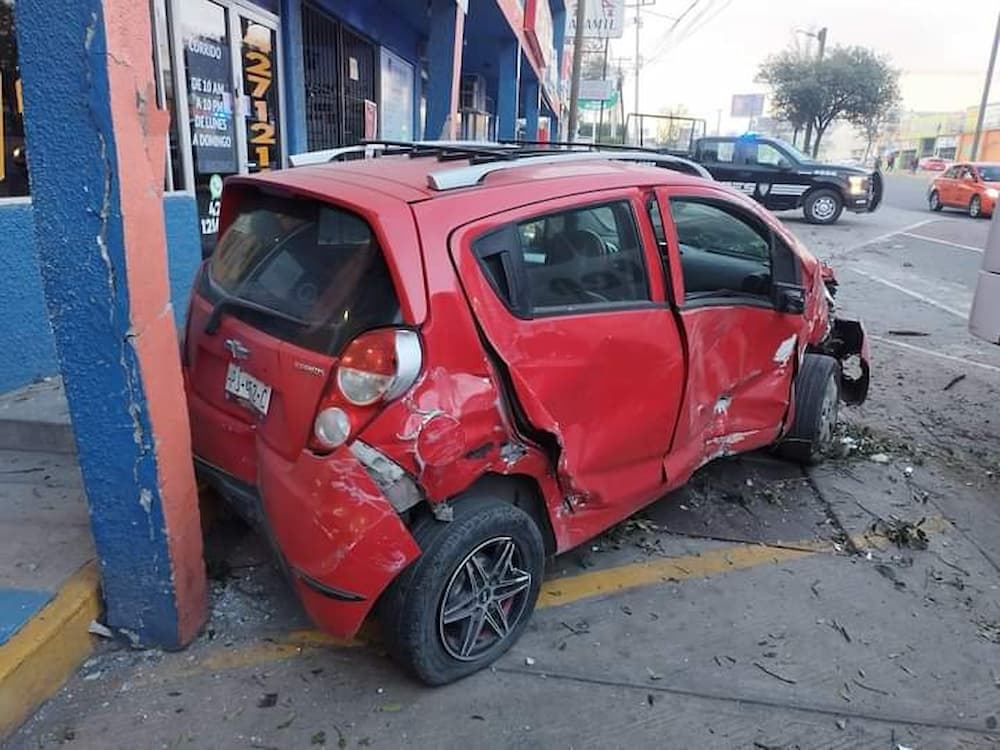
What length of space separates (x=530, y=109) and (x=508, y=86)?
10.4 metres

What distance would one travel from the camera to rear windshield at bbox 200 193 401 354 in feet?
8.02

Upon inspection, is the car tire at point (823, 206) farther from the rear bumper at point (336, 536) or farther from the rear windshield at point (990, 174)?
the rear bumper at point (336, 536)

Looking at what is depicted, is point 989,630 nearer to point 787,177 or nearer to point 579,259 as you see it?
point 579,259

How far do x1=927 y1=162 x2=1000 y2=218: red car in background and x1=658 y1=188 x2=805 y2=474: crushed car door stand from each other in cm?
2202

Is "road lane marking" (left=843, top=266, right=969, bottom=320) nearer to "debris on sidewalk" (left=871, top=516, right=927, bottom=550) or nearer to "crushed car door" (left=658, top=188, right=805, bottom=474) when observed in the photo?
"debris on sidewalk" (left=871, top=516, right=927, bottom=550)

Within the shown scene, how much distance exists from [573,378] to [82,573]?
190cm

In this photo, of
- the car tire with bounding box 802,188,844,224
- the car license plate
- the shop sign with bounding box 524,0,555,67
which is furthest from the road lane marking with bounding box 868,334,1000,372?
the car tire with bounding box 802,188,844,224

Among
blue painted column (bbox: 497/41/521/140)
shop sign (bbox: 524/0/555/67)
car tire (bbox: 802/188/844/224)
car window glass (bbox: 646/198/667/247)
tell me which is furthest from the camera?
car tire (bbox: 802/188/844/224)

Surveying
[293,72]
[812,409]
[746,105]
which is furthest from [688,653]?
[746,105]

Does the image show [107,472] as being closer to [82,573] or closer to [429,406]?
[82,573]

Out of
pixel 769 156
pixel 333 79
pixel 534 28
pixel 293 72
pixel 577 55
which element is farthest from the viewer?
pixel 769 156

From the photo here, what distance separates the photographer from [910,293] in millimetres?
10703

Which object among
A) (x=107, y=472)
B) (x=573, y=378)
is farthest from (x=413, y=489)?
(x=107, y=472)

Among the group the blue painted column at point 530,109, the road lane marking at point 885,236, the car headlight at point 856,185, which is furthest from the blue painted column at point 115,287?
the blue painted column at point 530,109
